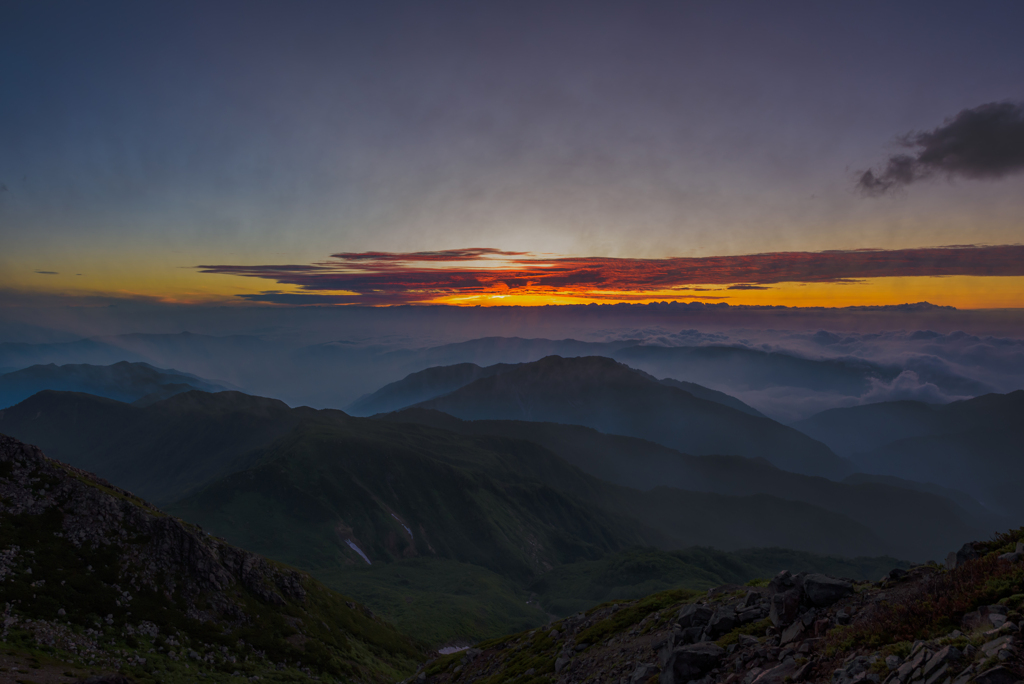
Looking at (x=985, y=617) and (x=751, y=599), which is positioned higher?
(x=985, y=617)

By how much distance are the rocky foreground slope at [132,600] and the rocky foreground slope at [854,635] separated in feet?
156

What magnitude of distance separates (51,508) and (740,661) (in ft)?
272

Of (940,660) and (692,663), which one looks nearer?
(940,660)

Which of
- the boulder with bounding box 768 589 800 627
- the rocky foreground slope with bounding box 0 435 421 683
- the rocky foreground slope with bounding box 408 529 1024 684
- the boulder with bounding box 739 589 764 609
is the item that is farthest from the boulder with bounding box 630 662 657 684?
the rocky foreground slope with bounding box 0 435 421 683

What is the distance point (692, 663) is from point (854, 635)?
24.1 ft

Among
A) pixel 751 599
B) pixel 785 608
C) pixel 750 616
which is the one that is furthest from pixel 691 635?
pixel 785 608

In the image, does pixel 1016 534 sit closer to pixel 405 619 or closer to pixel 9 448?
pixel 9 448

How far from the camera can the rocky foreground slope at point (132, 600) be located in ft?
165

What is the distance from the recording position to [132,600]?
62.3m

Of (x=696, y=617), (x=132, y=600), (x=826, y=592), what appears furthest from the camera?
(x=132, y=600)

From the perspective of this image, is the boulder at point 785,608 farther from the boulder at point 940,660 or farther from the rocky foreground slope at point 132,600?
the rocky foreground slope at point 132,600

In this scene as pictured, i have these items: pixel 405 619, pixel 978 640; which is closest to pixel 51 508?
pixel 978 640

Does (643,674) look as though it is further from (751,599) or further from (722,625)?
(751,599)

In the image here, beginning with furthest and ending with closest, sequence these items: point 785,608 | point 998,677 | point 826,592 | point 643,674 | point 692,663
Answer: point 643,674 → point 826,592 → point 785,608 → point 692,663 → point 998,677
